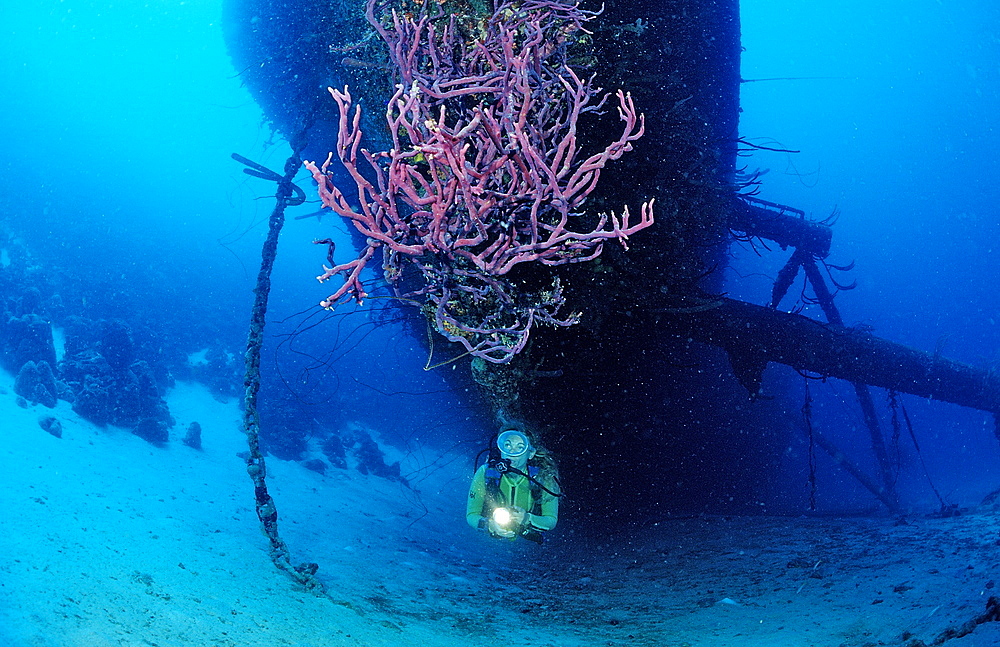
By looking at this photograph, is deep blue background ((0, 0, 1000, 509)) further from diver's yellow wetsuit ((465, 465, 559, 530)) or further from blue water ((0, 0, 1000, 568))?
diver's yellow wetsuit ((465, 465, 559, 530))

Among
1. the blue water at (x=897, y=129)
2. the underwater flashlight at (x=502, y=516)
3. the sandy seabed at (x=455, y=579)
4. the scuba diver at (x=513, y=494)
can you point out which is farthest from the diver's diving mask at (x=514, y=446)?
the blue water at (x=897, y=129)

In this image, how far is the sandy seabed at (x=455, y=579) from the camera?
2512 mm

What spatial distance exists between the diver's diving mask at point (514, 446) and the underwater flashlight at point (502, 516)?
1.53ft

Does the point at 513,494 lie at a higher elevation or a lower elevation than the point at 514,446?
lower

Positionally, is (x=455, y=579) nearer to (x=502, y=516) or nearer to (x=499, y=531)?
(x=499, y=531)

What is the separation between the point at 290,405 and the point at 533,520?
1623cm

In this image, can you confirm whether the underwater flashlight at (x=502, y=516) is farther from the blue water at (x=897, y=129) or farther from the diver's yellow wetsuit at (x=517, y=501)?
the blue water at (x=897, y=129)

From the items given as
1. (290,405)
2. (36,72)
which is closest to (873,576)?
(290,405)

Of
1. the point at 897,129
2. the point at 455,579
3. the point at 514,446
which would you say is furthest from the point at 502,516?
the point at 897,129

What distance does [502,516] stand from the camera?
397 cm

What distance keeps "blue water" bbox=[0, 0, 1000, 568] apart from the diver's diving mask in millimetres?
30287

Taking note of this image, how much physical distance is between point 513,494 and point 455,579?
1220mm

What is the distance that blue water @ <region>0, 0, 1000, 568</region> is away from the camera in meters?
46.5

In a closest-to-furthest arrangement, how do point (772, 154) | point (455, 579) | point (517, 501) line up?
1. point (517, 501)
2. point (455, 579)
3. point (772, 154)
